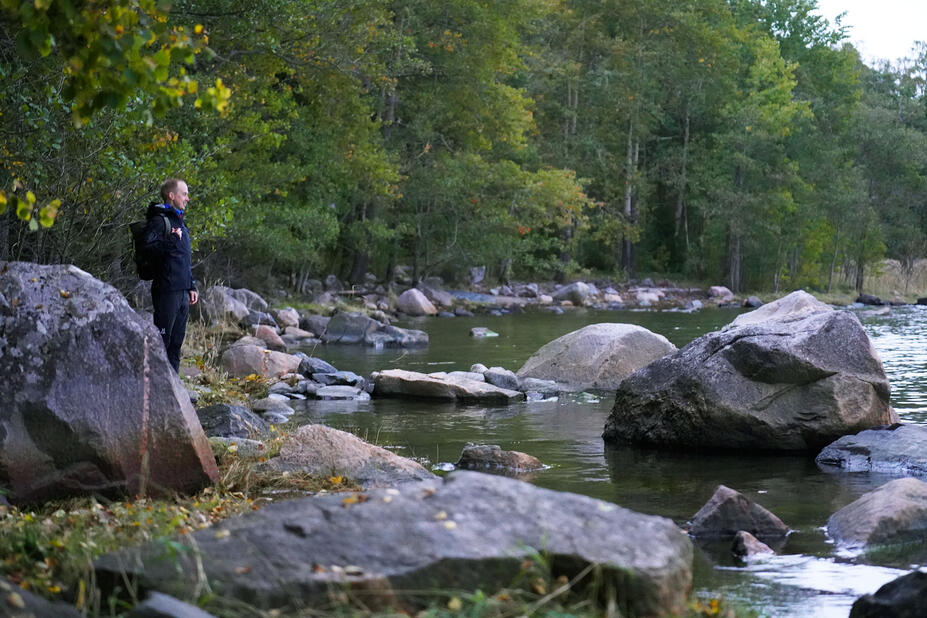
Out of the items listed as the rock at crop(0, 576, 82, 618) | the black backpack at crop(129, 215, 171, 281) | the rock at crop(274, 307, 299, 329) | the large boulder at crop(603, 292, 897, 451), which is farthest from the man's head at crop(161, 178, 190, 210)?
the rock at crop(274, 307, 299, 329)

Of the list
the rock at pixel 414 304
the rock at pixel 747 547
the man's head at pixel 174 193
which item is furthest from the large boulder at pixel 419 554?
the rock at pixel 414 304

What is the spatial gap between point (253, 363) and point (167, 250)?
700cm

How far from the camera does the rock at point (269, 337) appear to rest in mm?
21156

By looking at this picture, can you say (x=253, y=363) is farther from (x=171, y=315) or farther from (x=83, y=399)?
(x=83, y=399)

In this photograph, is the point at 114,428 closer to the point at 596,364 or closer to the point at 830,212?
the point at 596,364

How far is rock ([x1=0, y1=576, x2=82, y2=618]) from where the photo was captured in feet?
12.3

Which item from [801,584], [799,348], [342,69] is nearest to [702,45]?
[342,69]

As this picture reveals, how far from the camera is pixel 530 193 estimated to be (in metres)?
36.7

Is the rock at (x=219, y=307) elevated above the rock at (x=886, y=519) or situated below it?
above

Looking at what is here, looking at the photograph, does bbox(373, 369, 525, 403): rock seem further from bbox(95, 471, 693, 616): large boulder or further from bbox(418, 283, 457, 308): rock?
bbox(418, 283, 457, 308): rock

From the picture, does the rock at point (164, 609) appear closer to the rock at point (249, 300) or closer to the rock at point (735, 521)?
the rock at point (735, 521)

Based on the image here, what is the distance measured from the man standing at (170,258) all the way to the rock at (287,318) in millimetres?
15166

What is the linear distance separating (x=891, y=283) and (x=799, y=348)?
37699 millimetres

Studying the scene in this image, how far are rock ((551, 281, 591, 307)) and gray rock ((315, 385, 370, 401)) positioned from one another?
24.5 metres
